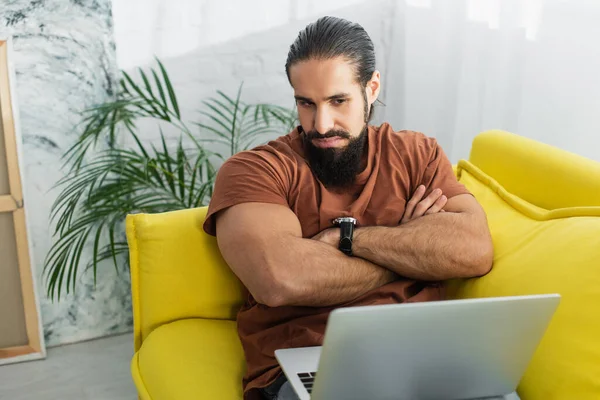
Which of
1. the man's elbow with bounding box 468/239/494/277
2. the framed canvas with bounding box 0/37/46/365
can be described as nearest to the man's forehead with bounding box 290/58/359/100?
the man's elbow with bounding box 468/239/494/277

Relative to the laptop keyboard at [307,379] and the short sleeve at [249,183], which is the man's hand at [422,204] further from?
the laptop keyboard at [307,379]

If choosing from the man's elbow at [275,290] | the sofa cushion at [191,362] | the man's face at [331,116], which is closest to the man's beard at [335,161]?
the man's face at [331,116]

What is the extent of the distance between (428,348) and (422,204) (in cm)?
59

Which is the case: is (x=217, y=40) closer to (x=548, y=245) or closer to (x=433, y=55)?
(x=433, y=55)

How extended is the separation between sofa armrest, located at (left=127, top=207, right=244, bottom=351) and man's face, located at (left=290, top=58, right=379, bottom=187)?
1.11 ft

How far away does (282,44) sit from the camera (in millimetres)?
2770

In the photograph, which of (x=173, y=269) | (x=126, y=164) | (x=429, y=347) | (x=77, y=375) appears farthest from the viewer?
(x=77, y=375)

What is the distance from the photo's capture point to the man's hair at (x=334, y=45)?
5.40 ft

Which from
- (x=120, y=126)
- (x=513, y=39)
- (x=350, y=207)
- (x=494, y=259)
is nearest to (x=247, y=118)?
(x=120, y=126)

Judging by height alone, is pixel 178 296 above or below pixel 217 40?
below

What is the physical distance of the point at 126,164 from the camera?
231 cm

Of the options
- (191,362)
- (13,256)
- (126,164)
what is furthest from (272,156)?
(13,256)

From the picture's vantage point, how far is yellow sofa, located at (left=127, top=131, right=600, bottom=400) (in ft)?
4.24

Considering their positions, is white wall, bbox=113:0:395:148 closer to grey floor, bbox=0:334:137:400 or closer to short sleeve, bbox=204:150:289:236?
grey floor, bbox=0:334:137:400
